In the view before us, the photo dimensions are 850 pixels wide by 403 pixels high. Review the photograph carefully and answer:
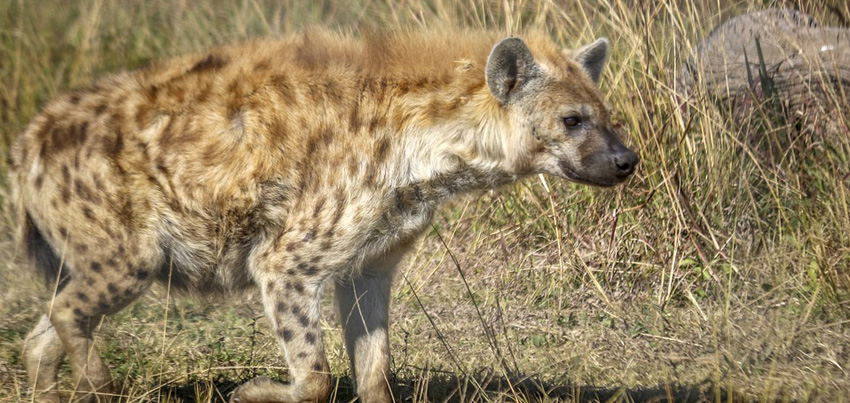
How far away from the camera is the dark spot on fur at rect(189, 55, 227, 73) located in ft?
10.9

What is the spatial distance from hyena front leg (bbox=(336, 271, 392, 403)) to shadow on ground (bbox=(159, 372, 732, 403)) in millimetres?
108

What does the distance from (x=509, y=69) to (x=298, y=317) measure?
Answer: 1.02 metres

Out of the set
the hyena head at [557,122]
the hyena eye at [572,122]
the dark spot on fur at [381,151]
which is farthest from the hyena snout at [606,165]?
the dark spot on fur at [381,151]

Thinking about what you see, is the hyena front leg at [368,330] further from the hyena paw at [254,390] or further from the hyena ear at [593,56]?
the hyena ear at [593,56]

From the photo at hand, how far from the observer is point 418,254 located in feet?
15.9

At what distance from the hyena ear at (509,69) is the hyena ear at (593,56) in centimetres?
34

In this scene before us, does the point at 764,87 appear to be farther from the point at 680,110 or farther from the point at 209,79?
the point at 209,79

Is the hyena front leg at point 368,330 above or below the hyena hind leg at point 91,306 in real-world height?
below

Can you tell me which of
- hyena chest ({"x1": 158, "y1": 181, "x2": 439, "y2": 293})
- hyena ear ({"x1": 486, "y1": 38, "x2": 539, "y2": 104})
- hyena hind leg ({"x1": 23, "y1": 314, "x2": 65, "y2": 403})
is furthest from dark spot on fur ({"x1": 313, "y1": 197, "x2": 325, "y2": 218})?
hyena hind leg ({"x1": 23, "y1": 314, "x2": 65, "y2": 403})

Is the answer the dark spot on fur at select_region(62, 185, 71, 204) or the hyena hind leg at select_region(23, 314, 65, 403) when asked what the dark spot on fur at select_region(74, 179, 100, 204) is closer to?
the dark spot on fur at select_region(62, 185, 71, 204)

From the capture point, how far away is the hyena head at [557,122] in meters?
3.22

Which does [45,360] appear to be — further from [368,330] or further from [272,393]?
[368,330]

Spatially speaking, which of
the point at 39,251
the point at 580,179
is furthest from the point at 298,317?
the point at 580,179

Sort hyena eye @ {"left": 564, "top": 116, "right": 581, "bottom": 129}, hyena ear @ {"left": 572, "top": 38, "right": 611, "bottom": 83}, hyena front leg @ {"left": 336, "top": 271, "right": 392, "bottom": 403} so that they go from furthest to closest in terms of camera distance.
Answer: hyena ear @ {"left": 572, "top": 38, "right": 611, "bottom": 83}, hyena front leg @ {"left": 336, "top": 271, "right": 392, "bottom": 403}, hyena eye @ {"left": 564, "top": 116, "right": 581, "bottom": 129}
